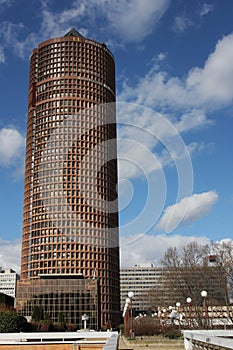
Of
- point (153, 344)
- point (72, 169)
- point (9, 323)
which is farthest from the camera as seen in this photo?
point (72, 169)

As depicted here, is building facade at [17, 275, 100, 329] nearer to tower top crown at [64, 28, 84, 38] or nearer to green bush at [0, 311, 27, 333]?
green bush at [0, 311, 27, 333]

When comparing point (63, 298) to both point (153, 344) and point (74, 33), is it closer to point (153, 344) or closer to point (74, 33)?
point (153, 344)

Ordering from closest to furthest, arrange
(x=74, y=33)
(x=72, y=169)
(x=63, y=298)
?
(x=63, y=298) < (x=72, y=169) < (x=74, y=33)

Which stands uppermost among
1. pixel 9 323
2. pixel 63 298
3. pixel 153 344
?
pixel 63 298

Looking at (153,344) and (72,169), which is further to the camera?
(72,169)

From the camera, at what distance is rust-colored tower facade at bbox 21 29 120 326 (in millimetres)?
121812

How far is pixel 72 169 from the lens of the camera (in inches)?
5007

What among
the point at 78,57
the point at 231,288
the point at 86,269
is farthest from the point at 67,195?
the point at 231,288

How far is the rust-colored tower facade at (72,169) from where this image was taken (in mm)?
121812

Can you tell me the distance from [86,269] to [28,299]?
2018 centimetres

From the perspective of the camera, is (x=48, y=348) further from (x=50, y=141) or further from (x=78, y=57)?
(x=78, y=57)

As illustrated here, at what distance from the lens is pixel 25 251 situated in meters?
126

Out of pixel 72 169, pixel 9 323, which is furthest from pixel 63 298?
pixel 9 323

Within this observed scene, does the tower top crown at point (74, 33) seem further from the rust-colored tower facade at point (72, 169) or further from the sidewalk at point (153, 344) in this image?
the sidewalk at point (153, 344)
